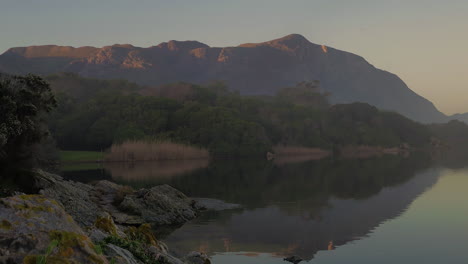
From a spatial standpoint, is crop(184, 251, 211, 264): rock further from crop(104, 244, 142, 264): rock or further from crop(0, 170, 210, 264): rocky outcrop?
crop(104, 244, 142, 264): rock

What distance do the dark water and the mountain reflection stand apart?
2.2 inches

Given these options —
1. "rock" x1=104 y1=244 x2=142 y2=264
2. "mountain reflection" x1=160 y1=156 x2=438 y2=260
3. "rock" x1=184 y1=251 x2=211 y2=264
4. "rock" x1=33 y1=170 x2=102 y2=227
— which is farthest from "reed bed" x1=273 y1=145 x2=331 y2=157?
"rock" x1=104 y1=244 x2=142 y2=264

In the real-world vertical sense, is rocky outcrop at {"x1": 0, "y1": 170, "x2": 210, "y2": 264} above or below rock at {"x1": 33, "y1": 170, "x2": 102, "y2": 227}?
above

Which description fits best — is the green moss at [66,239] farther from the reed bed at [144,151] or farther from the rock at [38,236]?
the reed bed at [144,151]

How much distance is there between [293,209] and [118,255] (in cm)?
2578

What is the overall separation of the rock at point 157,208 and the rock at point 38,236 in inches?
778

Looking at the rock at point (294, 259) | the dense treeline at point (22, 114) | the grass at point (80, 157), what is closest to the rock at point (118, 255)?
the rock at point (294, 259)

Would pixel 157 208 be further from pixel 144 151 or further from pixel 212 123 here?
pixel 212 123

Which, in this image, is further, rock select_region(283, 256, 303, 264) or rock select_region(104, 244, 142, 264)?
rock select_region(283, 256, 303, 264)

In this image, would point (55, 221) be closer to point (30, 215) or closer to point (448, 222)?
→ point (30, 215)

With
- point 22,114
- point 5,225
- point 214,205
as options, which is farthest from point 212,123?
point 5,225

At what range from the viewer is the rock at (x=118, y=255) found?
1064 cm

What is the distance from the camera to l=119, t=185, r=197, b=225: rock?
30.6 metres

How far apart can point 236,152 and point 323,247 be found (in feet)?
280
